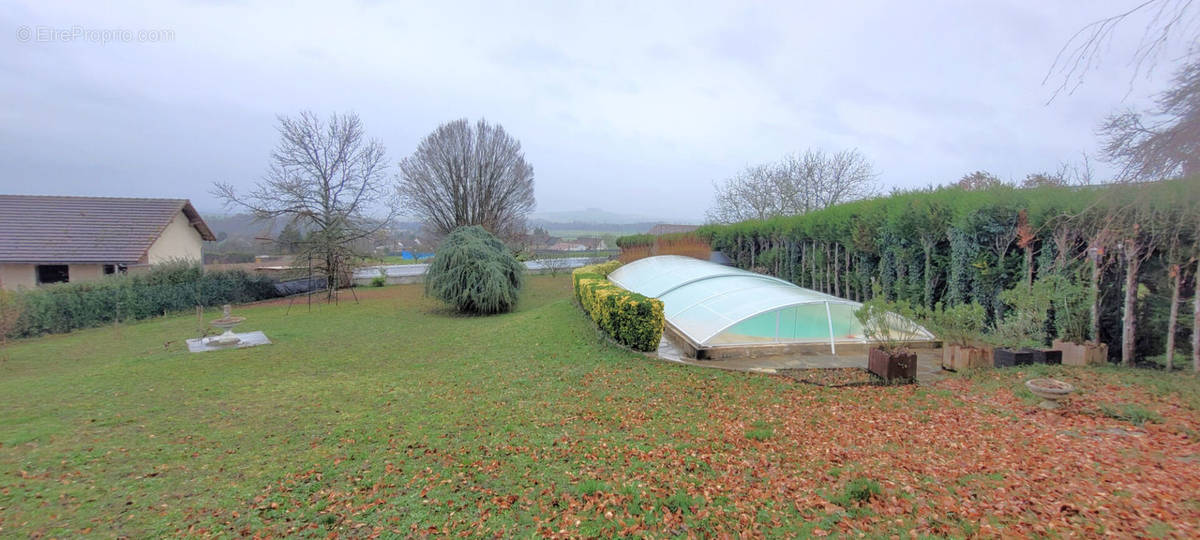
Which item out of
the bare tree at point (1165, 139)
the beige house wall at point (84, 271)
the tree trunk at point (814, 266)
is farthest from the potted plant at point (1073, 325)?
the beige house wall at point (84, 271)

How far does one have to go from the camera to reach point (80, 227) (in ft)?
61.8

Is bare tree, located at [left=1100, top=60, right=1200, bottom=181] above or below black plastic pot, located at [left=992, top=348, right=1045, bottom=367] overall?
above

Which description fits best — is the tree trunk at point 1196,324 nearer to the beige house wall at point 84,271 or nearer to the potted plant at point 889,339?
the potted plant at point 889,339

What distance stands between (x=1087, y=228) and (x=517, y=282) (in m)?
13.9

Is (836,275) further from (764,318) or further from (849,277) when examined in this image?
(764,318)

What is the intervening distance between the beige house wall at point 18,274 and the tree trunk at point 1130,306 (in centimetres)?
2930

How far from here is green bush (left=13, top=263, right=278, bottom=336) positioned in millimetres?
12812

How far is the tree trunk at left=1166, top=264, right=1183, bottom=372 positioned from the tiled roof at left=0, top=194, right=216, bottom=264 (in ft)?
89.4

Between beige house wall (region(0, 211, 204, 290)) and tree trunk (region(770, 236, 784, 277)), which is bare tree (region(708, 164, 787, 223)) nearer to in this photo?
tree trunk (region(770, 236, 784, 277))

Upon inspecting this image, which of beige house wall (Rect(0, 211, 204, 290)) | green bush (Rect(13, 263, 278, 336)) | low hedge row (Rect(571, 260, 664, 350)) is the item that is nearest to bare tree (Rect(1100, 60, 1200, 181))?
low hedge row (Rect(571, 260, 664, 350))

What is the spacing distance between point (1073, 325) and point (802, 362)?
3538mm

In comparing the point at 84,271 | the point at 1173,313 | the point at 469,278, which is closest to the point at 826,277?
the point at 1173,313

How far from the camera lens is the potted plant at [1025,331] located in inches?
246

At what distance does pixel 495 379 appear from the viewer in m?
7.14
